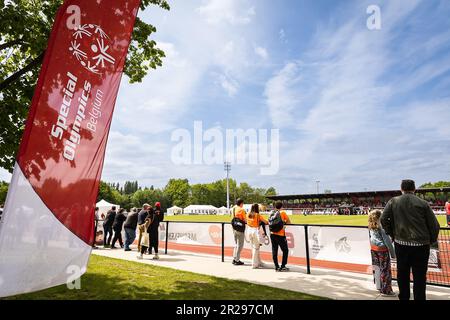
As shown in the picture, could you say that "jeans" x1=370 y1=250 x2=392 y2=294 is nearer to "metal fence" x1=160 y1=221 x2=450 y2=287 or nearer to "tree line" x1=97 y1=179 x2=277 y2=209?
"metal fence" x1=160 y1=221 x2=450 y2=287

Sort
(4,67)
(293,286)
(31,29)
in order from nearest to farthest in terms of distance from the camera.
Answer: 1. (293,286)
2. (31,29)
3. (4,67)

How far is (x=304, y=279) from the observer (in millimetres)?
6973

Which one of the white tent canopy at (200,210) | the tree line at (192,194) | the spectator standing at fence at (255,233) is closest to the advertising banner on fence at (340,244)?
the spectator standing at fence at (255,233)

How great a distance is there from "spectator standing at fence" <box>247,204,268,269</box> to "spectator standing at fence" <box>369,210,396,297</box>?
323 cm

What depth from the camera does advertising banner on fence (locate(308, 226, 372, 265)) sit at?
8.20 metres

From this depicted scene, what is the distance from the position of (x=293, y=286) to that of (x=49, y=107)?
5752 millimetres

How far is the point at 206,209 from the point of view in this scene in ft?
257

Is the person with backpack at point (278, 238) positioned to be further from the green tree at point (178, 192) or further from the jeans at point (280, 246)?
the green tree at point (178, 192)

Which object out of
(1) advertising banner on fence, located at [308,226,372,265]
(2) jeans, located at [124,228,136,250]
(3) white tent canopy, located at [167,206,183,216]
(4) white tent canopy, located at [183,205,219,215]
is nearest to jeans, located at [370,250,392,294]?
(1) advertising banner on fence, located at [308,226,372,265]

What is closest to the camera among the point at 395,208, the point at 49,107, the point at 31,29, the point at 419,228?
the point at 49,107

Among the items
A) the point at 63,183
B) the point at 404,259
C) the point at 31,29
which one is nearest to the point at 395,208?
the point at 404,259

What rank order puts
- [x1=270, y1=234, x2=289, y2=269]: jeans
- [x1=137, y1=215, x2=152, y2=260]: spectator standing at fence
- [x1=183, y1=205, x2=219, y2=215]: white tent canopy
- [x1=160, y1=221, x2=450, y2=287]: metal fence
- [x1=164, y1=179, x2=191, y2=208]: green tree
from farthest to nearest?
[x1=164, y1=179, x2=191, y2=208]: green tree
[x1=183, y1=205, x2=219, y2=215]: white tent canopy
[x1=137, y1=215, x2=152, y2=260]: spectator standing at fence
[x1=270, y1=234, x2=289, y2=269]: jeans
[x1=160, y1=221, x2=450, y2=287]: metal fence
